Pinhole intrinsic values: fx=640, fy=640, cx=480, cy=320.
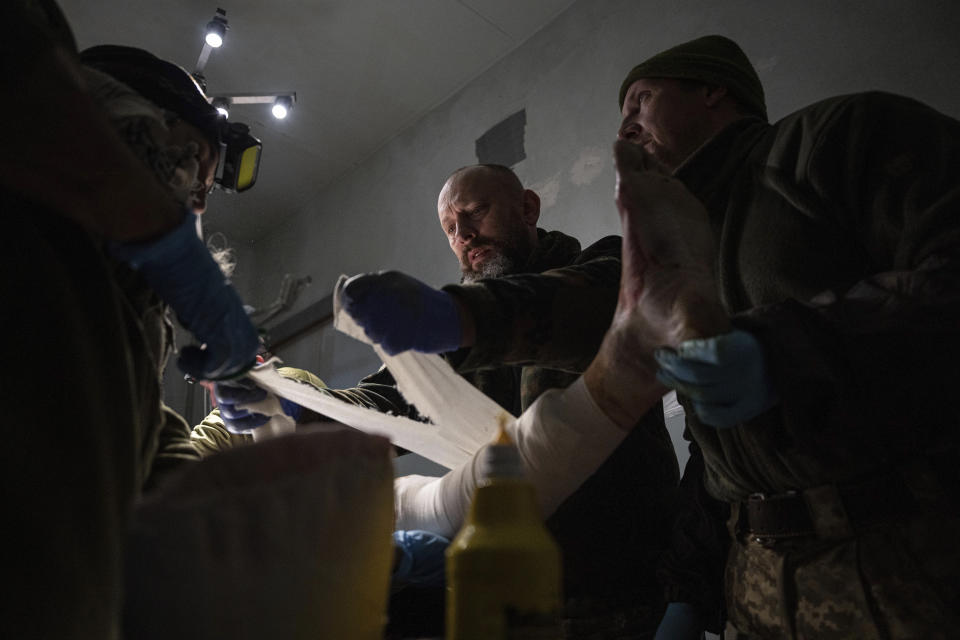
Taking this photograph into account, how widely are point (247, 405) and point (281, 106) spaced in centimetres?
250

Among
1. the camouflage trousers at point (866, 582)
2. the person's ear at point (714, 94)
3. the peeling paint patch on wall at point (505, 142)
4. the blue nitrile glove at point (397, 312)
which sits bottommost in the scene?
the camouflage trousers at point (866, 582)

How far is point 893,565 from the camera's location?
2.30 ft

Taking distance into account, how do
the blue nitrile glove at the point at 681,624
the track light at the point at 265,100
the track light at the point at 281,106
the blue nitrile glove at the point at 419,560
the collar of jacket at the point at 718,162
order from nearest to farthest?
the blue nitrile glove at the point at 419,560
the collar of jacket at the point at 718,162
the blue nitrile glove at the point at 681,624
the track light at the point at 265,100
the track light at the point at 281,106

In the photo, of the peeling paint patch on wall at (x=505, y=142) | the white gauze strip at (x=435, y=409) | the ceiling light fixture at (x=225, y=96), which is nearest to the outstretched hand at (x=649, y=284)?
the white gauze strip at (x=435, y=409)

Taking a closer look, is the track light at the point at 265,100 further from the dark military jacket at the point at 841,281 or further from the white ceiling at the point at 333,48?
the dark military jacket at the point at 841,281

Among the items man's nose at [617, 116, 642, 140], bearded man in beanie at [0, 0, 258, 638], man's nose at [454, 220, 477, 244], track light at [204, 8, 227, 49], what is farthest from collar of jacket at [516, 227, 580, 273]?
track light at [204, 8, 227, 49]

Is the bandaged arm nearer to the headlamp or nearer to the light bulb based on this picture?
the headlamp

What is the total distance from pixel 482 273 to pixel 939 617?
1.19 meters

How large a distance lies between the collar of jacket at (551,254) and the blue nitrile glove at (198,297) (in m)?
0.85

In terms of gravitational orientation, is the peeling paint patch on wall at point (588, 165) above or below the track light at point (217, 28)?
below

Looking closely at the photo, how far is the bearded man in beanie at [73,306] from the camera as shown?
0.36 meters

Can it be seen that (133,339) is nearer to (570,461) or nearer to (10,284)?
(10,284)

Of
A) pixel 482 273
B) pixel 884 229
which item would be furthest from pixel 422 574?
pixel 482 273

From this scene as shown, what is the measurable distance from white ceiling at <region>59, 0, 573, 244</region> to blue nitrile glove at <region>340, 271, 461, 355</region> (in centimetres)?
228
